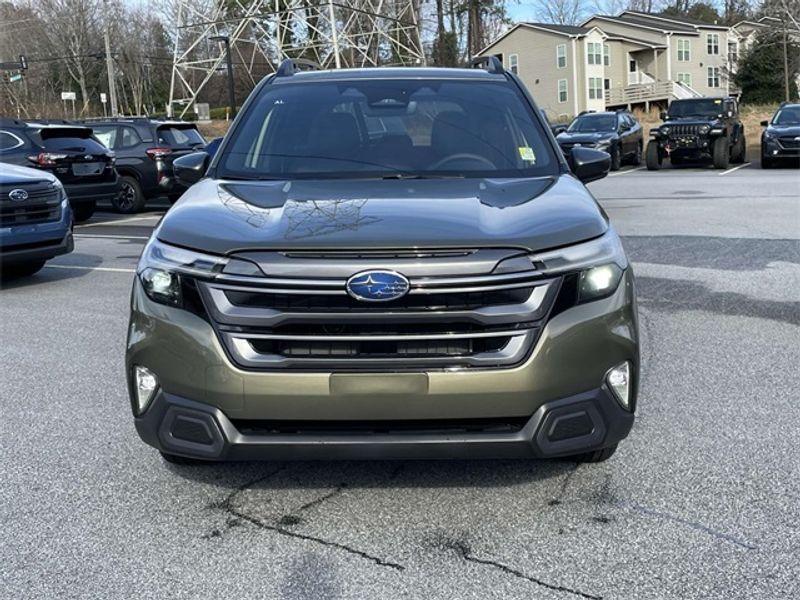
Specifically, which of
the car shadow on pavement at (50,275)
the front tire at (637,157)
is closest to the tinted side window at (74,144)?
the car shadow on pavement at (50,275)

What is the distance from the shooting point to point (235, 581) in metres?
3.11

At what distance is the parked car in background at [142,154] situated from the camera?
676 inches

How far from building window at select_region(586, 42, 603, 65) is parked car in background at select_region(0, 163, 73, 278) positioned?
55340 mm

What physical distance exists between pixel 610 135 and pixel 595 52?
3830cm

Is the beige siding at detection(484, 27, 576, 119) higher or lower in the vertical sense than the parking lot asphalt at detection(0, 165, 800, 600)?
higher

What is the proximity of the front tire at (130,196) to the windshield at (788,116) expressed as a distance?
1753cm

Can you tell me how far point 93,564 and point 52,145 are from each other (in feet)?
41.3

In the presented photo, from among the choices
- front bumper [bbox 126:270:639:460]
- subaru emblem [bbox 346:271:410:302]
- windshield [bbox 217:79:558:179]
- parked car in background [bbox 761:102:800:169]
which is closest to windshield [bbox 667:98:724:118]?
parked car in background [bbox 761:102:800:169]

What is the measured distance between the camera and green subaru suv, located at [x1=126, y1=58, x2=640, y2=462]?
3174 millimetres

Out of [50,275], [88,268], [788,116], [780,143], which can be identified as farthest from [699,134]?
[50,275]

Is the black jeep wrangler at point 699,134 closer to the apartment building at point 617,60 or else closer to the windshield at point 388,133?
the windshield at point 388,133

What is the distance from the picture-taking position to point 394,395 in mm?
3154

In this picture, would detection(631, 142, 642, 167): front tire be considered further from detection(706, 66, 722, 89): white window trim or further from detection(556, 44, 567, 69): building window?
detection(706, 66, 722, 89): white window trim

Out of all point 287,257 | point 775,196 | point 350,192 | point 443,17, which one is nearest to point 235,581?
point 287,257
